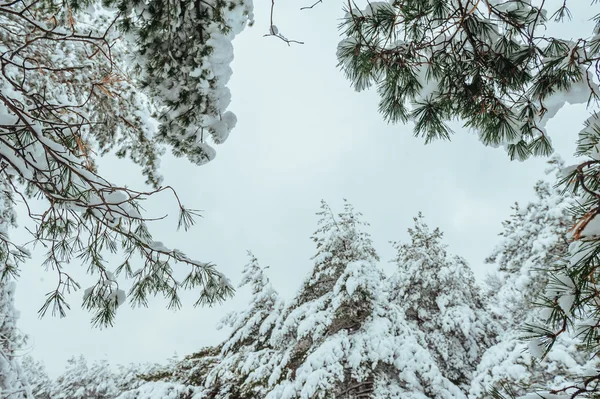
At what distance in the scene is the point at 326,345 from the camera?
15.5 feet

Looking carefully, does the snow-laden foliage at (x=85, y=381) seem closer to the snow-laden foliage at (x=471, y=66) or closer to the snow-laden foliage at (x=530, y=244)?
the snow-laden foliage at (x=530, y=244)

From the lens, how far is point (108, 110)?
416 cm

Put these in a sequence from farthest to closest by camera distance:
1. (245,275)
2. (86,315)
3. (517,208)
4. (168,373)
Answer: (517,208) → (245,275) → (168,373) → (86,315)

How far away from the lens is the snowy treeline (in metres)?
4.45

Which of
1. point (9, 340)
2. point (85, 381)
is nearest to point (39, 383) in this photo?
point (85, 381)

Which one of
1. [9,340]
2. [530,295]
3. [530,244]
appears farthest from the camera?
[530,244]

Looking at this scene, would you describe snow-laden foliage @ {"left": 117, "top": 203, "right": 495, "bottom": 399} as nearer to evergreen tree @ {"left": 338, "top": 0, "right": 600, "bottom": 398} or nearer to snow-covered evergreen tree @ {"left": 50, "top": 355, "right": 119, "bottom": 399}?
evergreen tree @ {"left": 338, "top": 0, "right": 600, "bottom": 398}

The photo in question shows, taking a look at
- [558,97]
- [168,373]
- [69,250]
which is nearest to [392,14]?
A: [558,97]

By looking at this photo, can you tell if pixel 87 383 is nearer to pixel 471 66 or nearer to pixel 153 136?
pixel 153 136

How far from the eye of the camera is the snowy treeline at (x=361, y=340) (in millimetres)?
4445

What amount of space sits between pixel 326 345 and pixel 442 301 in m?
5.78

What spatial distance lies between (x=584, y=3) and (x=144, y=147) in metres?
4.33

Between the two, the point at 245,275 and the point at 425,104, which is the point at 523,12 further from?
the point at 245,275

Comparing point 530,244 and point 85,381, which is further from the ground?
point 530,244
